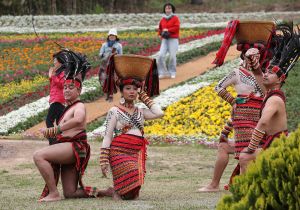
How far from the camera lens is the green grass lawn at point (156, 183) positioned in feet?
28.9

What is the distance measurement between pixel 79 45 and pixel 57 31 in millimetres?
5759

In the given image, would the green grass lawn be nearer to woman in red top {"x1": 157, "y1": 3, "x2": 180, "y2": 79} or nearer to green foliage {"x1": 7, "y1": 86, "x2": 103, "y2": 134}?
green foliage {"x1": 7, "y1": 86, "x2": 103, "y2": 134}

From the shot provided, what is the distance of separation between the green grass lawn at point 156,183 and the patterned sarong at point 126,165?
16cm

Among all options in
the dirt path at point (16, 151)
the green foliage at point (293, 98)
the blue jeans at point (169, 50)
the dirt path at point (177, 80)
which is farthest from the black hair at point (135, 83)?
the blue jeans at point (169, 50)

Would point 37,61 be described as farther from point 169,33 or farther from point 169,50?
point 169,33

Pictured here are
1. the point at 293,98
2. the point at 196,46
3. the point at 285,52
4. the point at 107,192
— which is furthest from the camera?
the point at 196,46

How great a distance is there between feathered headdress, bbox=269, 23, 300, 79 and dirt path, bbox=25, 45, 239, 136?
9729 millimetres

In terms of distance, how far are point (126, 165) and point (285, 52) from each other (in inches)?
74.8

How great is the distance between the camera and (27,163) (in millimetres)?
14195

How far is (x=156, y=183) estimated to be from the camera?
11.3 m

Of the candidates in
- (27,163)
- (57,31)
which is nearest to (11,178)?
(27,163)

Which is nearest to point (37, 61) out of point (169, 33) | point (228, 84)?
point (169, 33)

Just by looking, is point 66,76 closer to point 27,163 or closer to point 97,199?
point 97,199

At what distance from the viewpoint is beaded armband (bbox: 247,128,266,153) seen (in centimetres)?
888
